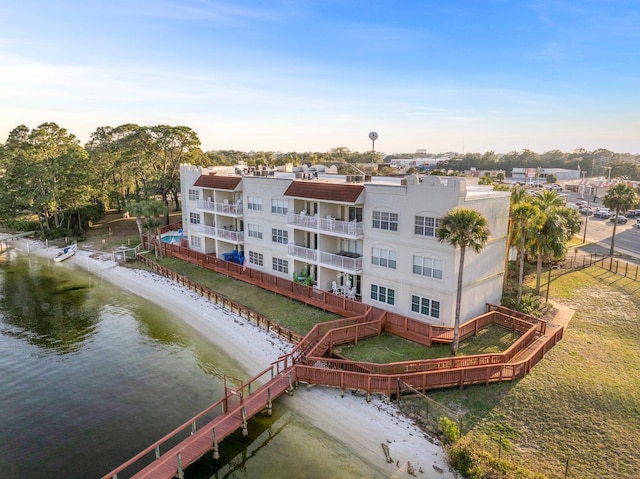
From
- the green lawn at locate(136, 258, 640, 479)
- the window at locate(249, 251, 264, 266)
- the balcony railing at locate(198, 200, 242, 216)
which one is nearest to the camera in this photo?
the green lawn at locate(136, 258, 640, 479)

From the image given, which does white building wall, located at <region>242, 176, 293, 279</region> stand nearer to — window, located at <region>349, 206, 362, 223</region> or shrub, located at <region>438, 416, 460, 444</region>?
window, located at <region>349, 206, 362, 223</region>

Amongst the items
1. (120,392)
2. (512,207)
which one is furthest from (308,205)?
(120,392)

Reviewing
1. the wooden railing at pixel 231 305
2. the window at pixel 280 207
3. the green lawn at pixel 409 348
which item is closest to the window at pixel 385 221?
the green lawn at pixel 409 348

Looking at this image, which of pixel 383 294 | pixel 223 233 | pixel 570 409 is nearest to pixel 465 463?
pixel 570 409

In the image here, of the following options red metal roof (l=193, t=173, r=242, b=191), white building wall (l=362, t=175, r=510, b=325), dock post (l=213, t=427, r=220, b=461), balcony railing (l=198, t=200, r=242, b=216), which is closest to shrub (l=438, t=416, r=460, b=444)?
white building wall (l=362, t=175, r=510, b=325)

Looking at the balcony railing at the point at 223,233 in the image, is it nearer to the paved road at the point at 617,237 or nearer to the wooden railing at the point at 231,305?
the wooden railing at the point at 231,305

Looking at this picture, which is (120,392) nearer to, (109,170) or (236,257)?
(236,257)
